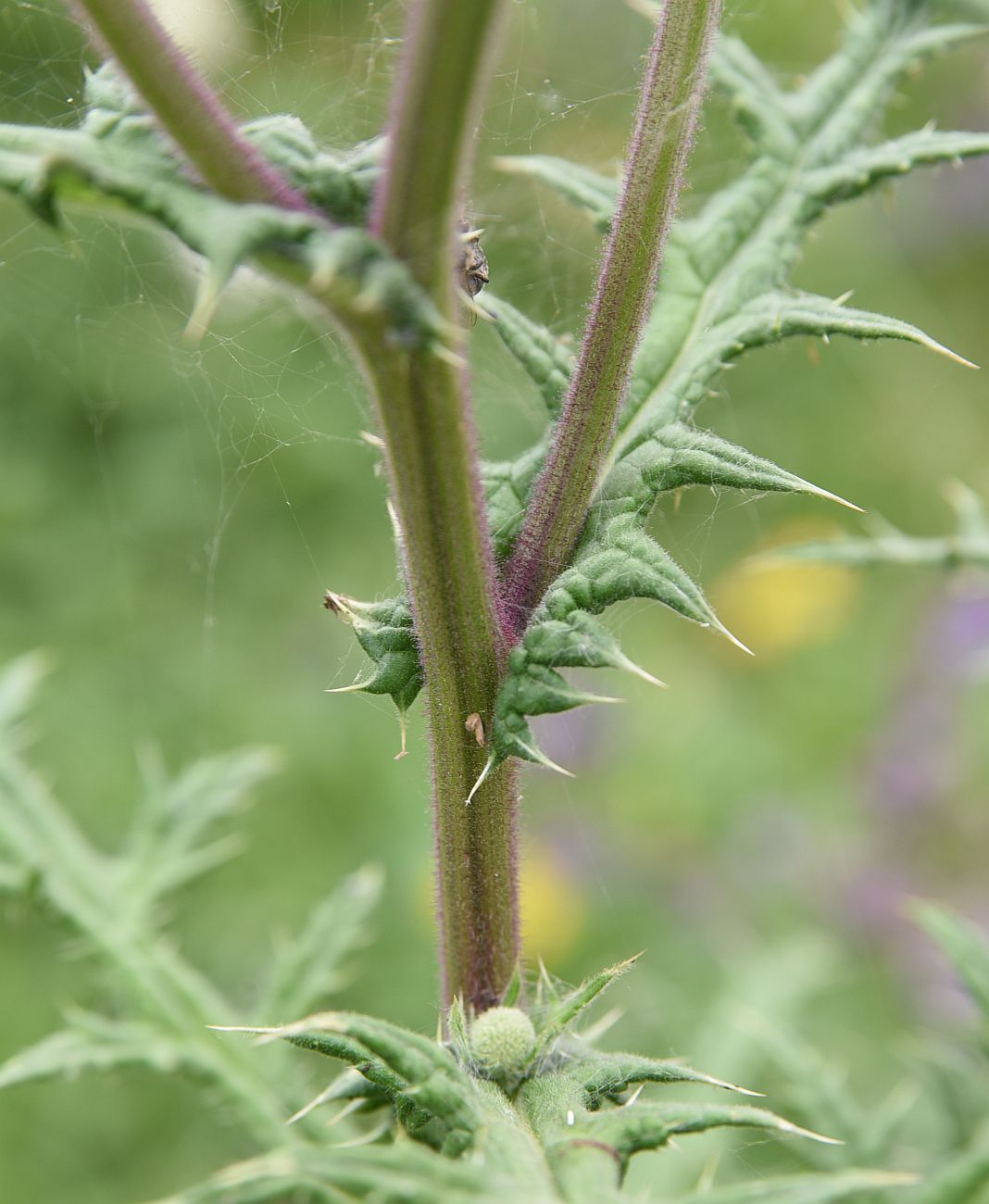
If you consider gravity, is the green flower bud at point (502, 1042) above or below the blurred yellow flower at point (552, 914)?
above

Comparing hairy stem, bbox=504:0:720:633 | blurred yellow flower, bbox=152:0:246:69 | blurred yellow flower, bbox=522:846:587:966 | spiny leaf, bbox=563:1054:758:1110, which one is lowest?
blurred yellow flower, bbox=522:846:587:966

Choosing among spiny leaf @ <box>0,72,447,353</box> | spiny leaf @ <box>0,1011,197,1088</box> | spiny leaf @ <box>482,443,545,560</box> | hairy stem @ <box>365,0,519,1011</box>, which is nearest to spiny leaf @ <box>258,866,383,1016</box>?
spiny leaf @ <box>0,1011,197,1088</box>

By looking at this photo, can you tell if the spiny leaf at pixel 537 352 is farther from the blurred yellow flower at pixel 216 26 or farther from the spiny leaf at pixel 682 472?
the blurred yellow flower at pixel 216 26

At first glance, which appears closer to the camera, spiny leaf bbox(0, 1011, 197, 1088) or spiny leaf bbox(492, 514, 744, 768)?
spiny leaf bbox(492, 514, 744, 768)

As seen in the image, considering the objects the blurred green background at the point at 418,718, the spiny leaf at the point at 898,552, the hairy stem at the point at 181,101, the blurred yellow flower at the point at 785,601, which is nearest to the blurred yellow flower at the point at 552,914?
the blurred green background at the point at 418,718

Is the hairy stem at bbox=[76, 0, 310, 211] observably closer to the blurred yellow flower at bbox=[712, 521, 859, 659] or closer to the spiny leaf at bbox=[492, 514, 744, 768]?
the spiny leaf at bbox=[492, 514, 744, 768]

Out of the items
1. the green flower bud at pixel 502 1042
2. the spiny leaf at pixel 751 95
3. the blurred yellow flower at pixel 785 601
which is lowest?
the green flower bud at pixel 502 1042

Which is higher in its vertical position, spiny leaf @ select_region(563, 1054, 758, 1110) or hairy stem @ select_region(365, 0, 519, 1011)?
hairy stem @ select_region(365, 0, 519, 1011)
